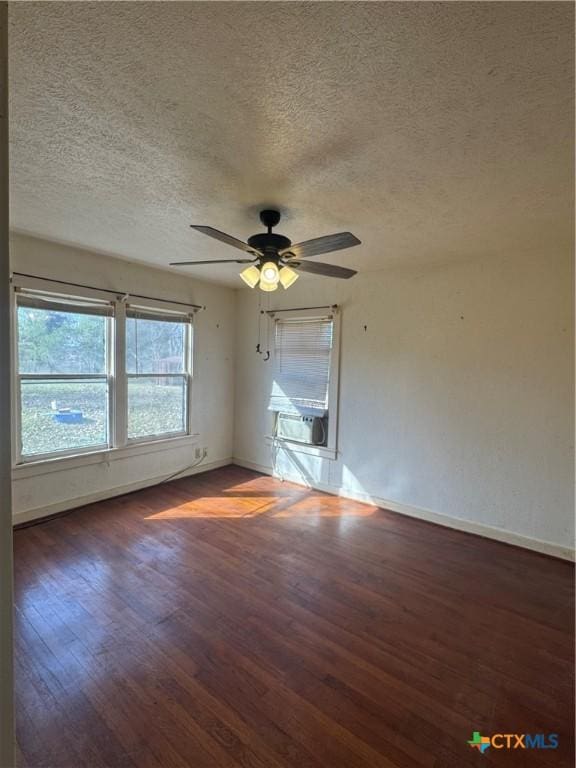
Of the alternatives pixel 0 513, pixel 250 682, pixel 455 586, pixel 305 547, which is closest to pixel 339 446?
pixel 305 547

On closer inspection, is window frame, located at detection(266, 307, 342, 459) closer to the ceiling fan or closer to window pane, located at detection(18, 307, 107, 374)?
the ceiling fan

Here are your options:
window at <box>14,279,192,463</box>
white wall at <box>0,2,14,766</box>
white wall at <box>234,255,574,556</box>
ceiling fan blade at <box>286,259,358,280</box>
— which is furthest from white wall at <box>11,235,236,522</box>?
white wall at <box>0,2,14,766</box>

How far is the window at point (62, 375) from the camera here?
3188 millimetres

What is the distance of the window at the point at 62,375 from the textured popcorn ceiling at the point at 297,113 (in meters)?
0.98

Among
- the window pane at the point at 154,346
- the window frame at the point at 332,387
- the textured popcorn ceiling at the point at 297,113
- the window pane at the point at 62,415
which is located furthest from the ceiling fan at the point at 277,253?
the window pane at the point at 62,415

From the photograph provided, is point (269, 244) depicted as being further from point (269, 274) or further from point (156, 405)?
point (156, 405)

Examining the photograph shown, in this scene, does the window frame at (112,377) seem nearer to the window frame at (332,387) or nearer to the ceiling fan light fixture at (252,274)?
the window frame at (332,387)

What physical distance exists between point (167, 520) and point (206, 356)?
7.10 ft

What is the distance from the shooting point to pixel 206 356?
480 centimetres

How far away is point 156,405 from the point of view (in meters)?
4.28

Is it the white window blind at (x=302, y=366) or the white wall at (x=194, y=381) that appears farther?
the white window blind at (x=302, y=366)

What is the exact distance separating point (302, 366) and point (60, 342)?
101 inches

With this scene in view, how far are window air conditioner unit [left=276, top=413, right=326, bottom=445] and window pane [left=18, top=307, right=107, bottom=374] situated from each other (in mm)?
2180

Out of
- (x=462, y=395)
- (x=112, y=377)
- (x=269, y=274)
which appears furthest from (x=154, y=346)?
(x=462, y=395)
